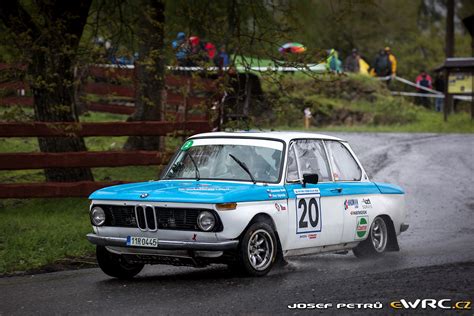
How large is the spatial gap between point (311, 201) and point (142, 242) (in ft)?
6.99

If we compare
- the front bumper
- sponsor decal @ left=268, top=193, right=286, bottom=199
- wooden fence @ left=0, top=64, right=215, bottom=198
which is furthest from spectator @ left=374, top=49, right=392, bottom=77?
the front bumper

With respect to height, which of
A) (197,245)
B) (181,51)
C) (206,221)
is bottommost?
(197,245)

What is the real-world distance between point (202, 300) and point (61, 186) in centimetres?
677

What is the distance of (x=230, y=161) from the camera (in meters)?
11.5

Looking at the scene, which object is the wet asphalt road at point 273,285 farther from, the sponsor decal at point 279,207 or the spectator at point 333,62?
the spectator at point 333,62

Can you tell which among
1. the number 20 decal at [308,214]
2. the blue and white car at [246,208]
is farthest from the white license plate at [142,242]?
the number 20 decal at [308,214]

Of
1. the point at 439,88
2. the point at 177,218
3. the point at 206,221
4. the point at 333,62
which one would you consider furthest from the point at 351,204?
the point at 439,88

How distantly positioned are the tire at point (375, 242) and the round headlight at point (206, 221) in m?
3.08

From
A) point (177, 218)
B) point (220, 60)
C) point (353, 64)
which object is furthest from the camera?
point (353, 64)

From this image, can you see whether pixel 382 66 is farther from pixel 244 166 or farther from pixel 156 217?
pixel 156 217

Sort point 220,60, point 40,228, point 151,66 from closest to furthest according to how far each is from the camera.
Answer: point 40,228 → point 151,66 → point 220,60

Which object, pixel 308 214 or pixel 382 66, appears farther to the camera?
pixel 382 66

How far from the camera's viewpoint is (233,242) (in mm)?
10195

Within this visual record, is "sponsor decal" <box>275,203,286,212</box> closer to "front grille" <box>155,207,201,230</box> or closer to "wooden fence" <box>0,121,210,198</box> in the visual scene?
"front grille" <box>155,207,201,230</box>
